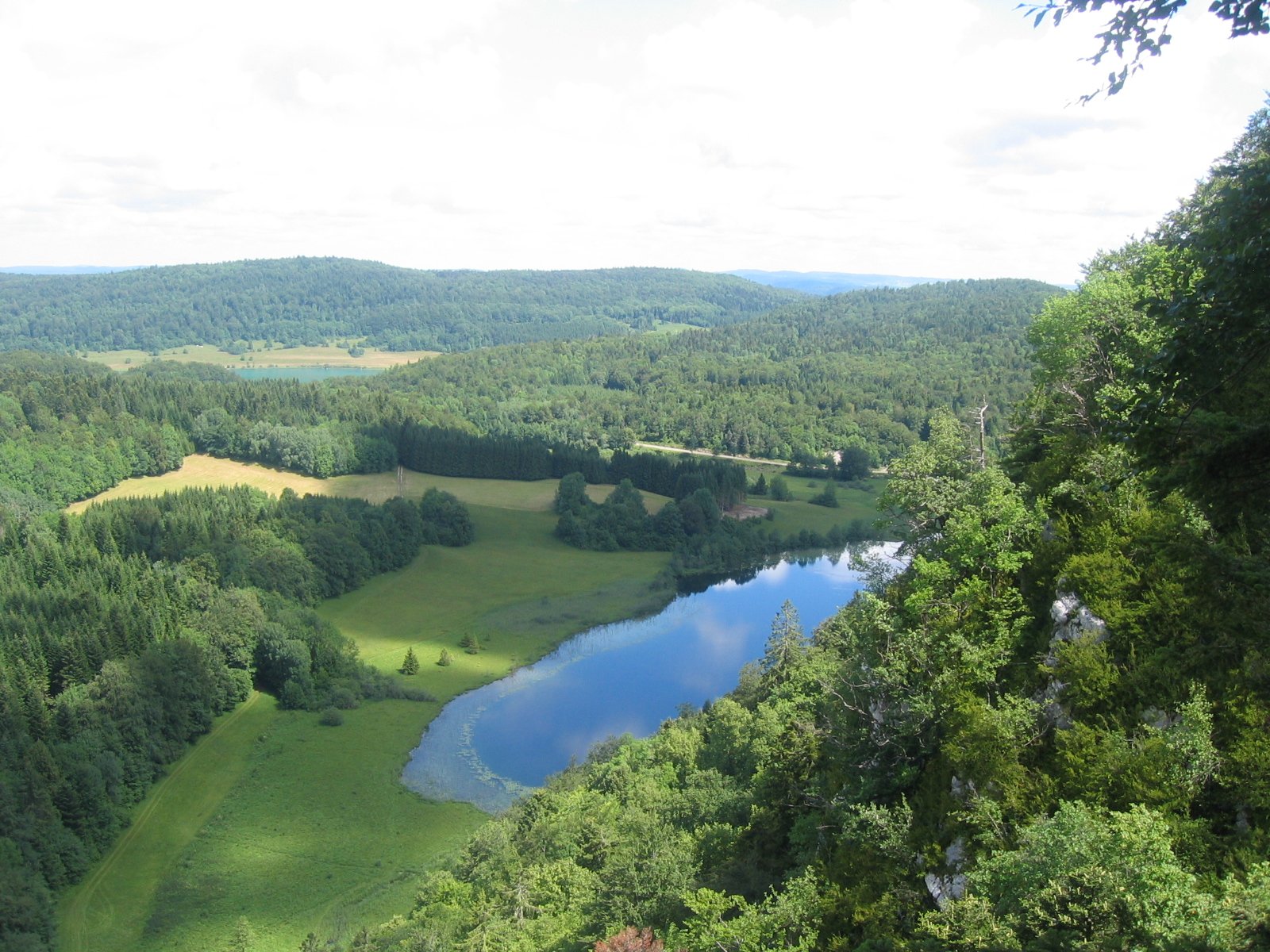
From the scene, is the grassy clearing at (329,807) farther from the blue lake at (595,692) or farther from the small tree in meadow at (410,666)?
the blue lake at (595,692)

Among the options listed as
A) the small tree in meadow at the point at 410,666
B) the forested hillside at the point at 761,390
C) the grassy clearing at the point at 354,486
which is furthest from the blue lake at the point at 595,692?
the forested hillside at the point at 761,390

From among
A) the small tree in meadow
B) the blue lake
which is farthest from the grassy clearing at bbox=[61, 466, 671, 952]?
the blue lake

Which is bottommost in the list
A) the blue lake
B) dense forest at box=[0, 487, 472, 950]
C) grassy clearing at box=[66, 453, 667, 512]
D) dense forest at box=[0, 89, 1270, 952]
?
the blue lake

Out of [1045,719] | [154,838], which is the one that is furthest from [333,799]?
[1045,719]

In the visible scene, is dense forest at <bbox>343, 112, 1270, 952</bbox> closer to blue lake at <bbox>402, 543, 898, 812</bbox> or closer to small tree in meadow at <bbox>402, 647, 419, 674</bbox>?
blue lake at <bbox>402, 543, 898, 812</bbox>

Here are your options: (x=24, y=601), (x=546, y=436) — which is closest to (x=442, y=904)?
(x=24, y=601)

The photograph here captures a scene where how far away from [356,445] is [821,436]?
62147mm

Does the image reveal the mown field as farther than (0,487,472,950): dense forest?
No

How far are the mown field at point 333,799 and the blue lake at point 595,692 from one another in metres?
1.69

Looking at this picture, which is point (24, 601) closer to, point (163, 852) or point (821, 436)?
point (163, 852)

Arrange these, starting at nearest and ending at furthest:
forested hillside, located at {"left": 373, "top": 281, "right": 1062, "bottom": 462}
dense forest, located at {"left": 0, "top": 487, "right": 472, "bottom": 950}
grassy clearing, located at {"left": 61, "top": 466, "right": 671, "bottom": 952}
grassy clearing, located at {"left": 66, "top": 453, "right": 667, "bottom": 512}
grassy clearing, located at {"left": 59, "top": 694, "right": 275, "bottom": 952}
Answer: grassy clearing, located at {"left": 59, "top": 694, "right": 275, "bottom": 952} < grassy clearing, located at {"left": 61, "top": 466, "right": 671, "bottom": 952} < dense forest, located at {"left": 0, "top": 487, "right": 472, "bottom": 950} < grassy clearing, located at {"left": 66, "top": 453, "right": 667, "bottom": 512} < forested hillside, located at {"left": 373, "top": 281, "right": 1062, "bottom": 462}

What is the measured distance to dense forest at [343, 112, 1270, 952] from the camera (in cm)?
845

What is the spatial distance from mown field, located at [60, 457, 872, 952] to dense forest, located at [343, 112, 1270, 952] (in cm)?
896

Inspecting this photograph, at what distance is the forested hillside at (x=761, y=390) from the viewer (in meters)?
138
